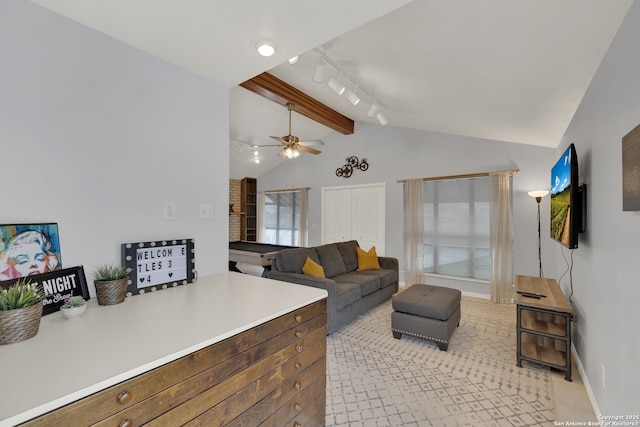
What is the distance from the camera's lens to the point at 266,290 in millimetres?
1556

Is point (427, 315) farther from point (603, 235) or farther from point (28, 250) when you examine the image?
point (28, 250)

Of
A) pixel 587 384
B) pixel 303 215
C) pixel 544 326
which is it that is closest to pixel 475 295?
pixel 544 326

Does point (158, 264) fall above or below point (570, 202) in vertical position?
below

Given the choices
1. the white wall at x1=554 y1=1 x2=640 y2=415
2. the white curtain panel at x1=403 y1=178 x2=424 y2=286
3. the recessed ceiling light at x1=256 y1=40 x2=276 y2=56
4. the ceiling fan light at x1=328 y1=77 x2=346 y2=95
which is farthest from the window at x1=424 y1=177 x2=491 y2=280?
the recessed ceiling light at x1=256 y1=40 x2=276 y2=56

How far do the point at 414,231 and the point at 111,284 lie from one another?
15.0 feet

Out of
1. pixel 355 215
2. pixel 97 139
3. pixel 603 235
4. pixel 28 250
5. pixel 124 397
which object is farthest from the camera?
pixel 355 215

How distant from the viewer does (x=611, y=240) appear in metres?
1.55

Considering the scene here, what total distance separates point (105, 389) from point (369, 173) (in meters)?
5.35

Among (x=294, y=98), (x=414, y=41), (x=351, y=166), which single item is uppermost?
(x=294, y=98)

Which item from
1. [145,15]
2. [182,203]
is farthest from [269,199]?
[145,15]

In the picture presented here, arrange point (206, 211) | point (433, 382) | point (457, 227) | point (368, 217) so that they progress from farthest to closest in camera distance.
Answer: point (368, 217)
point (457, 227)
point (433, 382)
point (206, 211)

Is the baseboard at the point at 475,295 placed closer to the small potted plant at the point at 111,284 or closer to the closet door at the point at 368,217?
the closet door at the point at 368,217

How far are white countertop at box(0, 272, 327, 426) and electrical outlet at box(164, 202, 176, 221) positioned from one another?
1.45ft

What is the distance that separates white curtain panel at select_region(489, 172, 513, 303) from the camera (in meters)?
4.17
